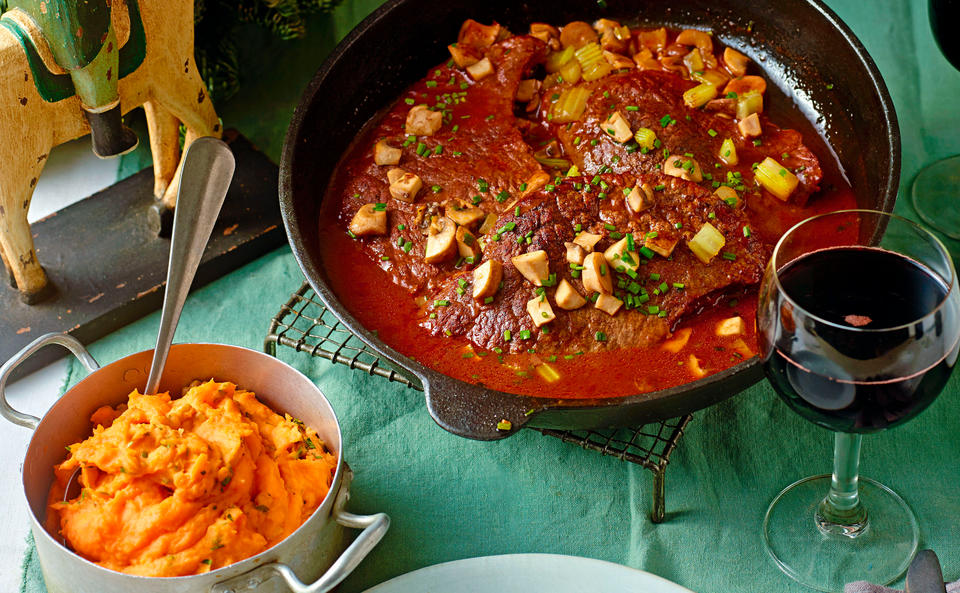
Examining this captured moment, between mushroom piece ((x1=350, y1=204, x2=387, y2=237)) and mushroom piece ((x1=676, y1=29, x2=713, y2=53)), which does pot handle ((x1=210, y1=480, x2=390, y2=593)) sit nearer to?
mushroom piece ((x1=350, y1=204, x2=387, y2=237))

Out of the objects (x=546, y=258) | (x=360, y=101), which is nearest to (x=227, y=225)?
(x=360, y=101)

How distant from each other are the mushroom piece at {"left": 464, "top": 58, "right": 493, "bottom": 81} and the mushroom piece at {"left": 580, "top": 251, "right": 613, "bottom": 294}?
2.95 ft

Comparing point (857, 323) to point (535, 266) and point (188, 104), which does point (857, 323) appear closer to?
point (535, 266)

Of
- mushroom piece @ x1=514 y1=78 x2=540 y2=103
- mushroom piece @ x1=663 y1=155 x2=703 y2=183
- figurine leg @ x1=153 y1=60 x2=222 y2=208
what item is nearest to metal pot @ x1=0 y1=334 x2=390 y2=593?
figurine leg @ x1=153 y1=60 x2=222 y2=208

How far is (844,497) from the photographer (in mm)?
2250

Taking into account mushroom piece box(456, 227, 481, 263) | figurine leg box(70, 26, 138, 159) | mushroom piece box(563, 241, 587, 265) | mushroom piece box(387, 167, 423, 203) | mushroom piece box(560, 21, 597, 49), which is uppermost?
figurine leg box(70, 26, 138, 159)

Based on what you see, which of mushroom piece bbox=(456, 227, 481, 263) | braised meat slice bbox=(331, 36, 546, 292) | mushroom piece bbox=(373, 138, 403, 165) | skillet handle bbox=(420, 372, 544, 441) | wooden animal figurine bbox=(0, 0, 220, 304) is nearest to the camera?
skillet handle bbox=(420, 372, 544, 441)

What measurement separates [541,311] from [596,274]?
0.54ft

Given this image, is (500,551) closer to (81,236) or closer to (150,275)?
(150,275)

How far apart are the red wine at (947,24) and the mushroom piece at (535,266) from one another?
1.25 meters

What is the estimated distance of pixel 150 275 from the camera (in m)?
3.11

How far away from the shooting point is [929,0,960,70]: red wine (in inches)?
101

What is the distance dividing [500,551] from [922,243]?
1.20 meters

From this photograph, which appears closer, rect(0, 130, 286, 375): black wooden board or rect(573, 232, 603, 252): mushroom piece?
rect(573, 232, 603, 252): mushroom piece
